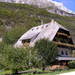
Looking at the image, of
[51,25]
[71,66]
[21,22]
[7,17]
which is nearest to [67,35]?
[51,25]

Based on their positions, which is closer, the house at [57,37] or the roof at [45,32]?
the roof at [45,32]

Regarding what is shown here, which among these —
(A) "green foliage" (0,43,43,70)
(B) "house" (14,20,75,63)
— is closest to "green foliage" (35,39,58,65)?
(A) "green foliage" (0,43,43,70)

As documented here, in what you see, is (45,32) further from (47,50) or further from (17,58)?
(17,58)

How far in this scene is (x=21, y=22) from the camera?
102 m

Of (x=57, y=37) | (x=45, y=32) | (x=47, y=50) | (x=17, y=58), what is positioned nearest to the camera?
(x=17, y=58)

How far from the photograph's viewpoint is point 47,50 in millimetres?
37625

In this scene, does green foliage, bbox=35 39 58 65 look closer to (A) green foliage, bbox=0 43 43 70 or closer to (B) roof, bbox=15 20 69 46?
(A) green foliage, bbox=0 43 43 70

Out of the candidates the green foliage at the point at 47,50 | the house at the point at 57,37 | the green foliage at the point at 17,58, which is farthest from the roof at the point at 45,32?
the green foliage at the point at 17,58

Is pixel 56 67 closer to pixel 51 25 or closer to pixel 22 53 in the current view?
pixel 22 53

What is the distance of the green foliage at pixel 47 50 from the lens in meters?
37.5

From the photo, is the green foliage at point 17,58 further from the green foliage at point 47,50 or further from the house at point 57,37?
the house at point 57,37

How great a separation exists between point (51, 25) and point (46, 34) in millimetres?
3552

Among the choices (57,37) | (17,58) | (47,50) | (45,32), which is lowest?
(17,58)

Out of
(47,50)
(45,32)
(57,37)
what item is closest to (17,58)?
(47,50)
